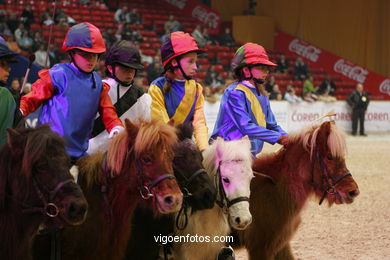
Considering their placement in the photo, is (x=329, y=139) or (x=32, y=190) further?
(x=329, y=139)

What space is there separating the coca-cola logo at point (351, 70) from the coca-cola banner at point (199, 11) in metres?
6.16

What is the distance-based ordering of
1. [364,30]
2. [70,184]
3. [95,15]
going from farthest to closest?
[364,30], [95,15], [70,184]

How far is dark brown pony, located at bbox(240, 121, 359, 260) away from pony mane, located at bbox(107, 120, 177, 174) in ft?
4.41

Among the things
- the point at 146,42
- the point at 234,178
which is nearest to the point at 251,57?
the point at 234,178

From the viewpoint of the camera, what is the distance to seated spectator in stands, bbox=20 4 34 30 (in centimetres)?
2116

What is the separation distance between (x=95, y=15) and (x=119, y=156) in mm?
22079

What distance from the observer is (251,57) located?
5633mm

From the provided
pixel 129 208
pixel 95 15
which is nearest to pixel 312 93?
pixel 95 15

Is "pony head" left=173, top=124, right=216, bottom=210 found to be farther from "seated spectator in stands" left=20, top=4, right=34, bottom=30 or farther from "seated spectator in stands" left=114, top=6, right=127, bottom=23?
"seated spectator in stands" left=114, top=6, right=127, bottom=23

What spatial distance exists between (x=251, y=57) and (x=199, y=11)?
26183mm

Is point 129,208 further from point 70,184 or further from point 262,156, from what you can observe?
point 262,156

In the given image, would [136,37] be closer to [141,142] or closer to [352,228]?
[352,228]

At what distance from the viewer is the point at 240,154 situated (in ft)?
15.0

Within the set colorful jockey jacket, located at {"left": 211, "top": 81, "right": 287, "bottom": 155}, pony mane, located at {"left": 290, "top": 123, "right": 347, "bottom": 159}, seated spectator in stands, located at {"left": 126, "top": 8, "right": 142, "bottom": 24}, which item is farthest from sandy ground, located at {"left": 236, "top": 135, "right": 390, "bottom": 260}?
seated spectator in stands, located at {"left": 126, "top": 8, "right": 142, "bottom": 24}
